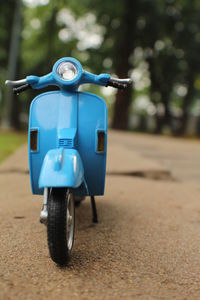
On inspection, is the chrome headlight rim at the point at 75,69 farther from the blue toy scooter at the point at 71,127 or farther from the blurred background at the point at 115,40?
the blurred background at the point at 115,40

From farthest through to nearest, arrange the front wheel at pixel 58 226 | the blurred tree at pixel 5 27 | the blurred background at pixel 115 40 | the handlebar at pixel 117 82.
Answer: the blurred background at pixel 115 40
the blurred tree at pixel 5 27
the handlebar at pixel 117 82
the front wheel at pixel 58 226

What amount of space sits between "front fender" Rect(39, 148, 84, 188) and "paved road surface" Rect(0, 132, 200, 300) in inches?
17.1

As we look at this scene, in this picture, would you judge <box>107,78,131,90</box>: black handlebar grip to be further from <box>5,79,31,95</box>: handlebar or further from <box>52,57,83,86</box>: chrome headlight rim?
<box>5,79,31,95</box>: handlebar

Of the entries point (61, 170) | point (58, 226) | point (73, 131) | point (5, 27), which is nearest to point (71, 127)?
point (73, 131)

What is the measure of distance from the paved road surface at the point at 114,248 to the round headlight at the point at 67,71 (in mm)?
1020

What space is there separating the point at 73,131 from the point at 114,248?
29.5 inches

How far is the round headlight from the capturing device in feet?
7.64

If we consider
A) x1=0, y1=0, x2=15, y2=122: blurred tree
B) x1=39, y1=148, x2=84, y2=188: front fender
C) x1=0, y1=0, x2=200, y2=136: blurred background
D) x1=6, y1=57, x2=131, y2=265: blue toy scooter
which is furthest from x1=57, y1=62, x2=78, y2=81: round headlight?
x1=0, y1=0, x2=15, y2=122: blurred tree

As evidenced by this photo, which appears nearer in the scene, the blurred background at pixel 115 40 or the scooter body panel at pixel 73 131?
the scooter body panel at pixel 73 131

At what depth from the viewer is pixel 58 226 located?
1.88 metres

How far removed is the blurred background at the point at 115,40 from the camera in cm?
1816

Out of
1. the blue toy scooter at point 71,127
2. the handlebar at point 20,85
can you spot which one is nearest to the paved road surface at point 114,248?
the blue toy scooter at point 71,127

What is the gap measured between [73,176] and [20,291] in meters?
0.62

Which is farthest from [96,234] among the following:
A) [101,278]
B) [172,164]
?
[172,164]
